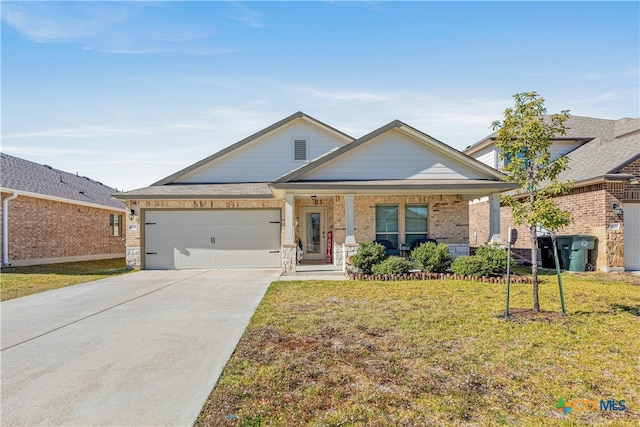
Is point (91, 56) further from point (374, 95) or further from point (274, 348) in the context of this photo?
point (274, 348)

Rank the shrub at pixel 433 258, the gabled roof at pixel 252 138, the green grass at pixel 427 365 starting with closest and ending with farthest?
the green grass at pixel 427 365
the shrub at pixel 433 258
the gabled roof at pixel 252 138

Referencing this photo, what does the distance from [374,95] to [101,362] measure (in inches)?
510

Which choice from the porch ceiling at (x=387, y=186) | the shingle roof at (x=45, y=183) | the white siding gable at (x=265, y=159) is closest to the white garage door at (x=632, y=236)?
the porch ceiling at (x=387, y=186)

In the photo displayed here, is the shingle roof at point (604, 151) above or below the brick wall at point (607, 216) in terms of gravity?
above

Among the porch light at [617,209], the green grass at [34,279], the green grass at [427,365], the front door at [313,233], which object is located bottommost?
the green grass at [34,279]

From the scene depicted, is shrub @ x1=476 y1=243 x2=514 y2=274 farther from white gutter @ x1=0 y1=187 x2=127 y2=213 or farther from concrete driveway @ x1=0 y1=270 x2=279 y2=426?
white gutter @ x1=0 y1=187 x2=127 y2=213

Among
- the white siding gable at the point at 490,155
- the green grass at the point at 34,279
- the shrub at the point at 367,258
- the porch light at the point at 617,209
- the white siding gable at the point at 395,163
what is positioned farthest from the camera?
the white siding gable at the point at 490,155

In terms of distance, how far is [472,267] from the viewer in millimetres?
10516

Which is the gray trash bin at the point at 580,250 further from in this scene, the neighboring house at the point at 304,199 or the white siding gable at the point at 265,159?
the white siding gable at the point at 265,159

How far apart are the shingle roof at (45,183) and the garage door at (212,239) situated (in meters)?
6.46

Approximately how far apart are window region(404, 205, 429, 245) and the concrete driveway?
684 centimetres

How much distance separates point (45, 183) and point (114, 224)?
16.8 feet

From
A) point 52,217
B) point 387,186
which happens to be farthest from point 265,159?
point 52,217

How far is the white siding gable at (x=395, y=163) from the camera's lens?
12641 millimetres
